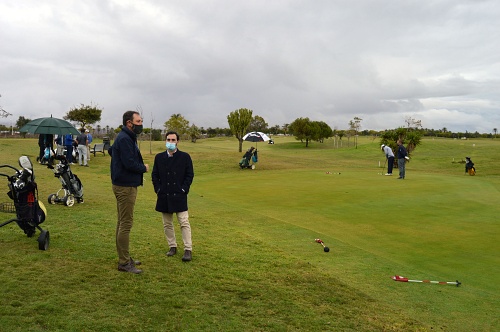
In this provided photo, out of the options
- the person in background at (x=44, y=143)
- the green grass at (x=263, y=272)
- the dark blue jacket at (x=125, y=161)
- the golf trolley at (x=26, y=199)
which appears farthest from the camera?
the person in background at (x=44, y=143)

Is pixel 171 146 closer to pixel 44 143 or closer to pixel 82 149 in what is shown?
pixel 82 149

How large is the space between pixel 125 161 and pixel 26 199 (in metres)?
2.43

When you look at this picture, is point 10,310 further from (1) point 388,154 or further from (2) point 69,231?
(1) point 388,154

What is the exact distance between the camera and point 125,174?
22.2ft

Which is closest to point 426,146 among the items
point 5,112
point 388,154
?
point 388,154

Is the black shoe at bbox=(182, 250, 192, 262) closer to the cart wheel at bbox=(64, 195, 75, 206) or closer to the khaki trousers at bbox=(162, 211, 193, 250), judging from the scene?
the khaki trousers at bbox=(162, 211, 193, 250)

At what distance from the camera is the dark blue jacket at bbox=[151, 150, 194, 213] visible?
25.0ft

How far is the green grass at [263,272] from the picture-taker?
544 cm

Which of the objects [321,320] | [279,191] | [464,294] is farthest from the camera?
[279,191]

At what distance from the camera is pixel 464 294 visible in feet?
23.2

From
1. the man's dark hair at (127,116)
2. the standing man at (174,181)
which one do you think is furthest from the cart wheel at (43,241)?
the man's dark hair at (127,116)

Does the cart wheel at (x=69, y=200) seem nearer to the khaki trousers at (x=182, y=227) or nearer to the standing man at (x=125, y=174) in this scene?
the khaki trousers at (x=182, y=227)

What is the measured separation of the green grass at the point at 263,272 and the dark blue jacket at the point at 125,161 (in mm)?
1397

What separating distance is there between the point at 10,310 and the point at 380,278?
5.69m
